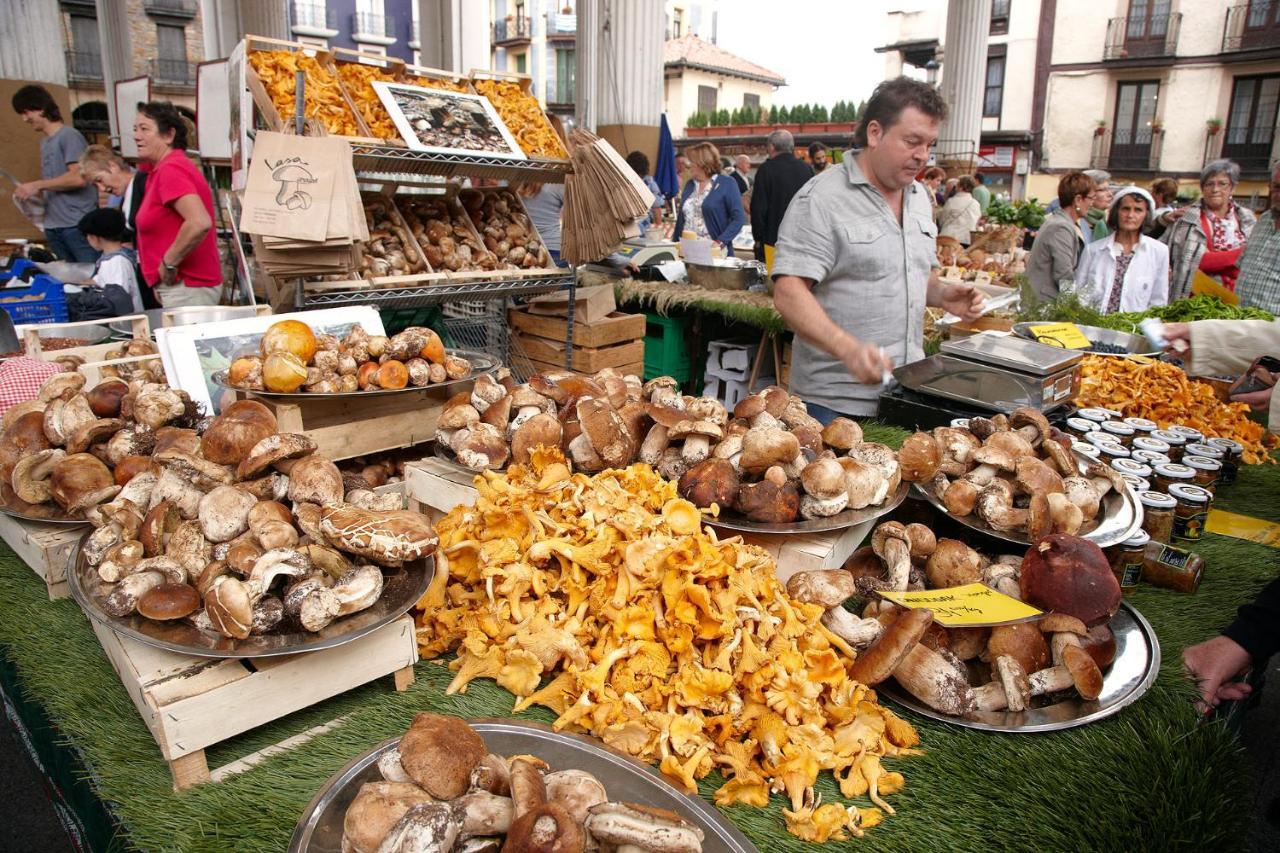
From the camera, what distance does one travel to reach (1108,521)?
210cm

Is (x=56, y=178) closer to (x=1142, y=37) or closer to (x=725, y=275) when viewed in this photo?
(x=725, y=275)

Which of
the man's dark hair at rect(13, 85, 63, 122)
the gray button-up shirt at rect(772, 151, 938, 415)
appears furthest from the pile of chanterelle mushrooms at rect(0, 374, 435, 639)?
the man's dark hair at rect(13, 85, 63, 122)

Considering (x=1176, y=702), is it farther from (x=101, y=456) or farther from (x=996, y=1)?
(x=996, y=1)

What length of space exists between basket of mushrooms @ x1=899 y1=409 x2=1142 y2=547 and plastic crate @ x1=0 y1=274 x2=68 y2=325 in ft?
17.1

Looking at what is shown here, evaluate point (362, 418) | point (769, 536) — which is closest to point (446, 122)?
point (362, 418)

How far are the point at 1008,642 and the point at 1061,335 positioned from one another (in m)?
2.63

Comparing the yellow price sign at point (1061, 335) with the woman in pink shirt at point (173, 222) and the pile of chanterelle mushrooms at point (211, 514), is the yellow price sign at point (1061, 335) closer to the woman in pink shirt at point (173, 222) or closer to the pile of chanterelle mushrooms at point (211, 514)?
the pile of chanterelle mushrooms at point (211, 514)

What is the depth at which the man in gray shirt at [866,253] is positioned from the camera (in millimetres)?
3100

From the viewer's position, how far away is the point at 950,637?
165 centimetres

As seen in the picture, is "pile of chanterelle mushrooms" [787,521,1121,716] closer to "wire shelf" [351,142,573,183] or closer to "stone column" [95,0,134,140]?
"wire shelf" [351,142,573,183]

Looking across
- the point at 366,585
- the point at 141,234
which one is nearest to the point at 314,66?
the point at 141,234

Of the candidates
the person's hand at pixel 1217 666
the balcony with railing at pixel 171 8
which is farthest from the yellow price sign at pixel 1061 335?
the balcony with railing at pixel 171 8

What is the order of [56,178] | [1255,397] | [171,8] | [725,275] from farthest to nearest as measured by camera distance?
[171,8] < [56,178] < [725,275] < [1255,397]

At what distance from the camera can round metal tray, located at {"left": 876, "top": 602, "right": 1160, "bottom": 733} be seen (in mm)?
1504
